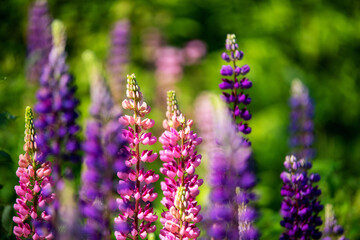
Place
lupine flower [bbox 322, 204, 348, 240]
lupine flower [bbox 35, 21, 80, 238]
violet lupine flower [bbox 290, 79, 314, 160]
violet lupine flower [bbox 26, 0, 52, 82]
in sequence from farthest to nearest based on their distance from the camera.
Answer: violet lupine flower [bbox 26, 0, 52, 82], violet lupine flower [bbox 290, 79, 314, 160], lupine flower [bbox 35, 21, 80, 238], lupine flower [bbox 322, 204, 348, 240]

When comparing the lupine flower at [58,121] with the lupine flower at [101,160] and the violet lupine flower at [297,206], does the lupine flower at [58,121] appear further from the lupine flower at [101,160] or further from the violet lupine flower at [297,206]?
the violet lupine flower at [297,206]

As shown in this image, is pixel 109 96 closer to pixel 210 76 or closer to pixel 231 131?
pixel 231 131

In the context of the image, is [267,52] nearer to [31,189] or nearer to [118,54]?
[118,54]

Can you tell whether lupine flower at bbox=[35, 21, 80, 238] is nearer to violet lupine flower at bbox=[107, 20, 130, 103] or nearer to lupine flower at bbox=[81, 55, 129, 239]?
lupine flower at bbox=[81, 55, 129, 239]

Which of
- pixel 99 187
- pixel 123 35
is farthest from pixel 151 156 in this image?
pixel 123 35

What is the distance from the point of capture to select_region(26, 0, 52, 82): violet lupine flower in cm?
466

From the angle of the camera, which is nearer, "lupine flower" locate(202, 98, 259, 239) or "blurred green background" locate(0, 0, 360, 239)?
"lupine flower" locate(202, 98, 259, 239)

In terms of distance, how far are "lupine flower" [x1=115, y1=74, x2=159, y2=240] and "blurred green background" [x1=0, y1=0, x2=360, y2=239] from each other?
4158mm

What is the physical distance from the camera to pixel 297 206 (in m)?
2.08

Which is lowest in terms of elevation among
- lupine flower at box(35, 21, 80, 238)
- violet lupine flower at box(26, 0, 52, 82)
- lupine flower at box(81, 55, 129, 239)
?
lupine flower at box(81, 55, 129, 239)

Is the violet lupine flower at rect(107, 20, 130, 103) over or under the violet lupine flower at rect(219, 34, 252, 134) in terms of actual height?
over

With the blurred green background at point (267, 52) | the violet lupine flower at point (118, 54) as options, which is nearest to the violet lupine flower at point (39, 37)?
the blurred green background at point (267, 52)

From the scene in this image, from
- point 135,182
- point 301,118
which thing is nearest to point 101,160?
point 135,182

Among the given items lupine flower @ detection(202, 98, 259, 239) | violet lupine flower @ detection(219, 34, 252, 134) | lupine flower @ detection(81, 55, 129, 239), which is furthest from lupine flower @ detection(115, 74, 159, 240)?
violet lupine flower @ detection(219, 34, 252, 134)
